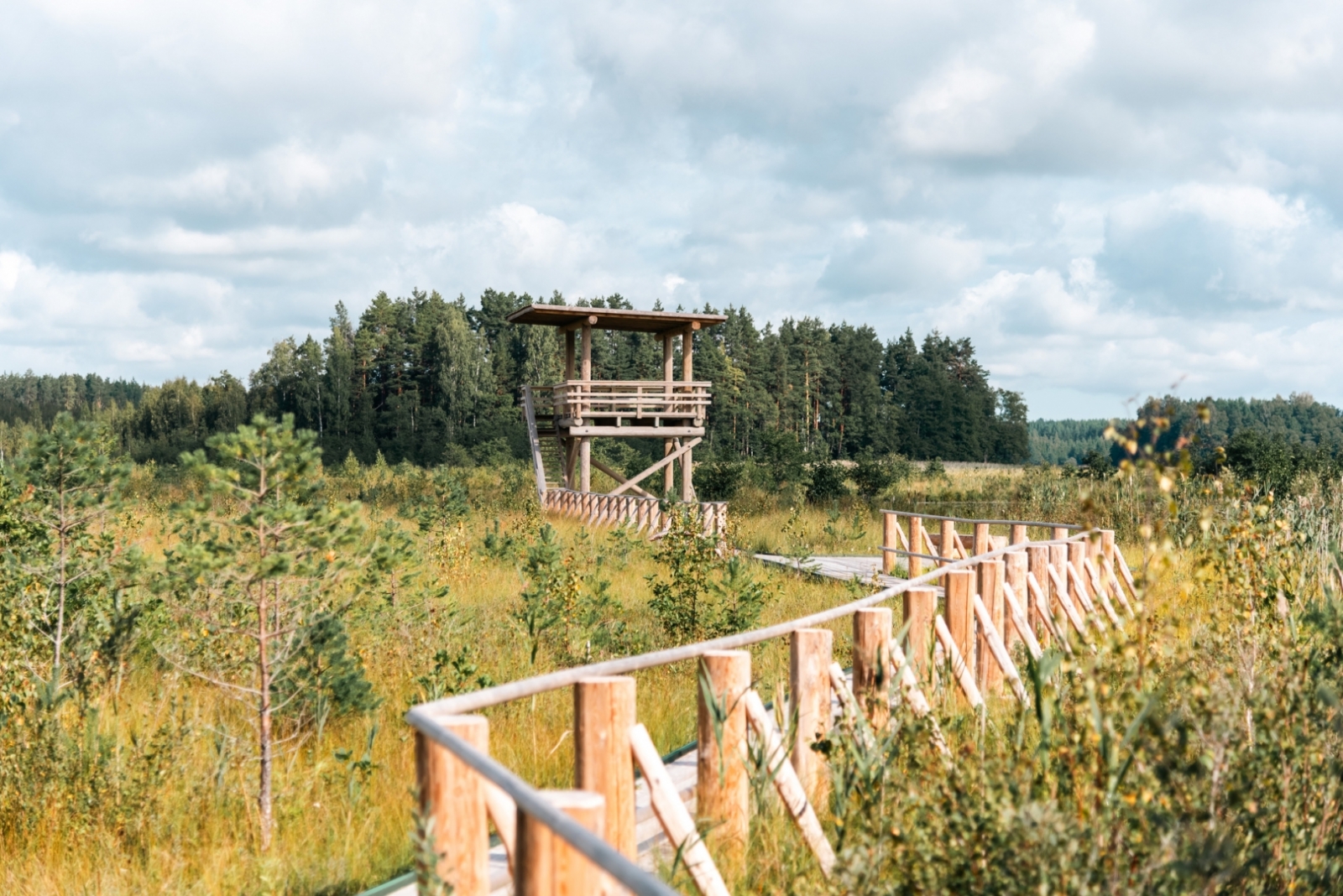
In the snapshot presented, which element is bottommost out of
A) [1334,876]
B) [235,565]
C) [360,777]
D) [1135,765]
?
[360,777]

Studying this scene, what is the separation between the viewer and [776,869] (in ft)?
13.8

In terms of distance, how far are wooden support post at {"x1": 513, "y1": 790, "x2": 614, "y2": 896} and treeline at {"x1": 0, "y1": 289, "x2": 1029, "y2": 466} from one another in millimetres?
48287

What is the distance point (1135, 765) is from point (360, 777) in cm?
393

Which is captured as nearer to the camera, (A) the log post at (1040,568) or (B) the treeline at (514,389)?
(A) the log post at (1040,568)

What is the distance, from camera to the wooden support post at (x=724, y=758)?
426 centimetres

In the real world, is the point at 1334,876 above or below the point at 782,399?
below

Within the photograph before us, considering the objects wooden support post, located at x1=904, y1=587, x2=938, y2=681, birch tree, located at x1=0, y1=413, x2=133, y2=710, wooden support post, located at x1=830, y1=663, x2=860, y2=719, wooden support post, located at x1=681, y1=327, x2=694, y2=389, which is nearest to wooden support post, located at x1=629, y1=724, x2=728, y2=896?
wooden support post, located at x1=830, y1=663, x2=860, y2=719

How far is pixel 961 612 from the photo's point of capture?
6.79 m

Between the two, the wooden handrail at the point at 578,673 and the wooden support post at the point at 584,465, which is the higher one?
the wooden support post at the point at 584,465

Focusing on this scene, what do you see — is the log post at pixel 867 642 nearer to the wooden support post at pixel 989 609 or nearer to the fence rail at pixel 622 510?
the wooden support post at pixel 989 609

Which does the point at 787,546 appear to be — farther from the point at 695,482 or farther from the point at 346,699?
the point at 346,699

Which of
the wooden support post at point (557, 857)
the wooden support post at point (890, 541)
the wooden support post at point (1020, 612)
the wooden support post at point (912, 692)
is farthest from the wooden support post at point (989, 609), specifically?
the wooden support post at point (890, 541)

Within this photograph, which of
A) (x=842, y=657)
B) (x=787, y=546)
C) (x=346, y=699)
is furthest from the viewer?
(x=787, y=546)

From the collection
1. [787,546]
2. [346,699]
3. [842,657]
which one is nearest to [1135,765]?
[346,699]
